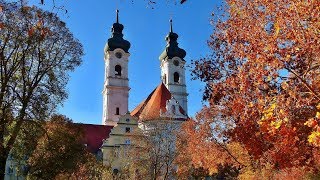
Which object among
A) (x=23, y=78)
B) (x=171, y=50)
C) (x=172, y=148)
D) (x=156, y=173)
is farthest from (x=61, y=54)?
(x=171, y=50)

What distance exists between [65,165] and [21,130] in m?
6.55

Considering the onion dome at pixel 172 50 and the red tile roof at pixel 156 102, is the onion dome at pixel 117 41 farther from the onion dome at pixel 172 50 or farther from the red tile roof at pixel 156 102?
the red tile roof at pixel 156 102

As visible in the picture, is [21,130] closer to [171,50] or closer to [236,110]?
[236,110]

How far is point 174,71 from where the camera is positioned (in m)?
78.5

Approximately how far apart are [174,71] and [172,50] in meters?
3.81

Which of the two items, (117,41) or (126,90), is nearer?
(126,90)

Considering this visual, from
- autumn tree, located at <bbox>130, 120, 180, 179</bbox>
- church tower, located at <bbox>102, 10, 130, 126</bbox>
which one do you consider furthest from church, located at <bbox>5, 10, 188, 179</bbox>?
autumn tree, located at <bbox>130, 120, 180, 179</bbox>

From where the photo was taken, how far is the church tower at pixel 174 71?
76.9m

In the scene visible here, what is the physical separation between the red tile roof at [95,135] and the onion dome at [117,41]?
13766mm

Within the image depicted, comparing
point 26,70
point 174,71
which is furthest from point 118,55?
point 26,70

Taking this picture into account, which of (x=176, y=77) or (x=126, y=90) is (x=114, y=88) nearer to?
(x=126, y=90)

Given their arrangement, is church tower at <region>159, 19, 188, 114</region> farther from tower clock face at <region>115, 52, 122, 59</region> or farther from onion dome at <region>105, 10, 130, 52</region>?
tower clock face at <region>115, 52, 122, 59</region>

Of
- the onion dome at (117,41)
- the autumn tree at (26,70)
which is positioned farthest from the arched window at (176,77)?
the autumn tree at (26,70)

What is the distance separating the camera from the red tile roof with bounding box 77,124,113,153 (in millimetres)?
67062
